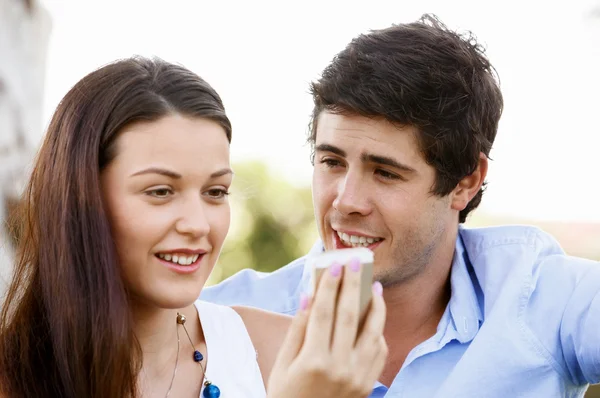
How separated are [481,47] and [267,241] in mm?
4589

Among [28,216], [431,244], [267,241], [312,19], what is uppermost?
[312,19]

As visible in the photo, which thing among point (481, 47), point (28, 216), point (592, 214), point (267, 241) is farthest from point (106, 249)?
point (592, 214)

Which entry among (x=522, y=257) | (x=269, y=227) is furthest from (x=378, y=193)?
(x=269, y=227)

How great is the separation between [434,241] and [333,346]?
1.82m

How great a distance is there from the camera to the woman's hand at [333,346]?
2086 mm

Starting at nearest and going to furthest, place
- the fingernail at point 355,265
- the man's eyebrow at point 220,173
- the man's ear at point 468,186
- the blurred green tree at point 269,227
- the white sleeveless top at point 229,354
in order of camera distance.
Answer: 1. the fingernail at point 355,265
2. the man's eyebrow at point 220,173
3. the white sleeveless top at point 229,354
4. the man's ear at point 468,186
5. the blurred green tree at point 269,227

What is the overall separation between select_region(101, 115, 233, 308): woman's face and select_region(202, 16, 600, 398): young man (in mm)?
1120

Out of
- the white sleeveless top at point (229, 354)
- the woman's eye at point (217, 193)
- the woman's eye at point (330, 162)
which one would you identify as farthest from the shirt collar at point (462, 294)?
the woman's eye at point (217, 193)

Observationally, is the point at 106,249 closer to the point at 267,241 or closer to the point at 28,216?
the point at 28,216

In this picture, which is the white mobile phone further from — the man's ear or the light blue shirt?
the man's ear

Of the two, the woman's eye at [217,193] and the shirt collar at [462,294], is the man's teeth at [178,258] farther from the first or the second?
the shirt collar at [462,294]

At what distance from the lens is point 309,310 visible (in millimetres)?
2143

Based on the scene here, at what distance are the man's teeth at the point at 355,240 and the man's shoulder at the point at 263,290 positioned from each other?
1.39ft

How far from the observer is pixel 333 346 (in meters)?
2.11
